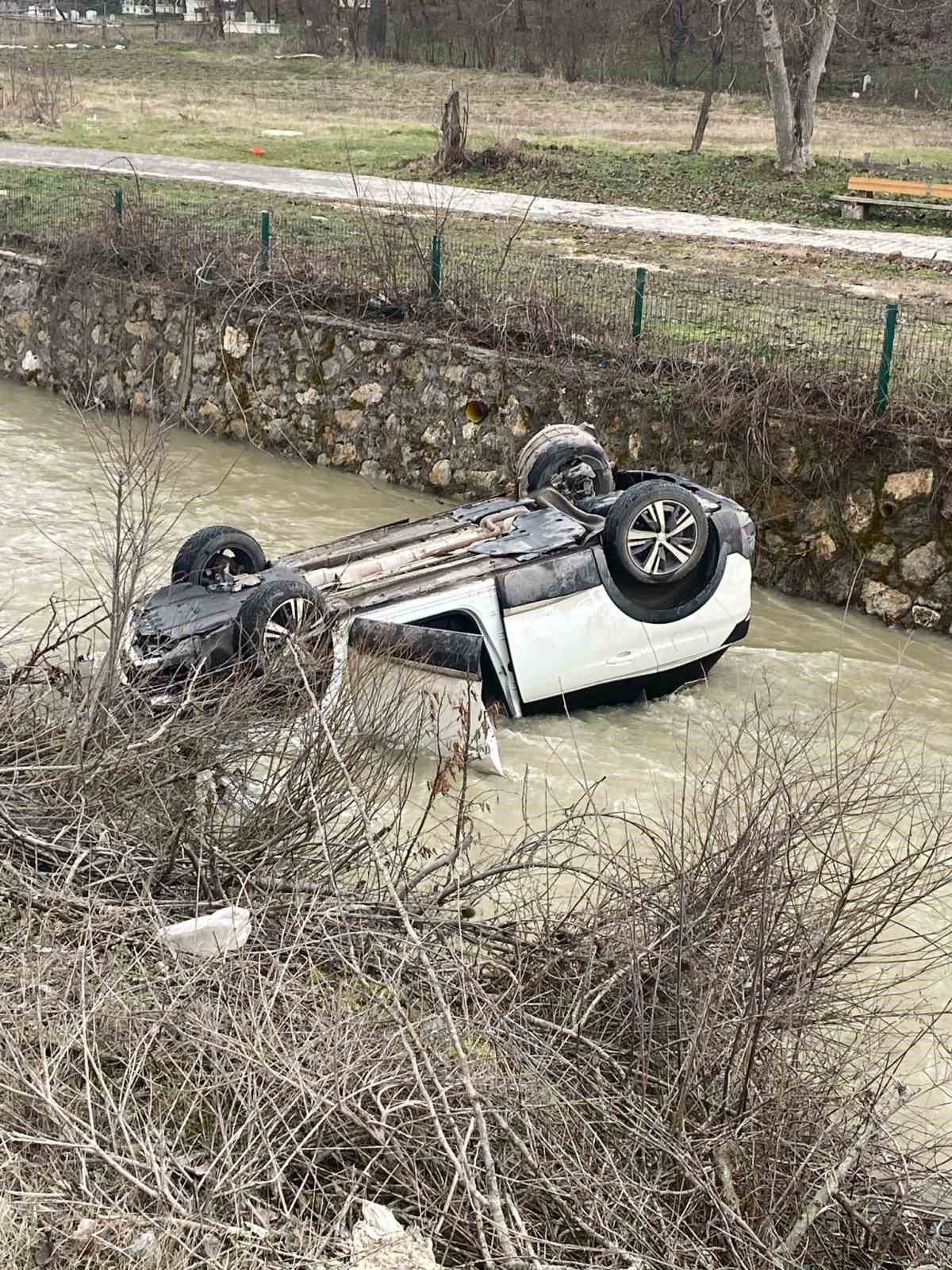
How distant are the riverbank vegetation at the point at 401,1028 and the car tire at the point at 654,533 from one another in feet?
11.0

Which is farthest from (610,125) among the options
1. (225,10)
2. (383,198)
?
(225,10)

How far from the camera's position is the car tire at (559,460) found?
38.1 ft

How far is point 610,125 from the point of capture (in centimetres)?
3591

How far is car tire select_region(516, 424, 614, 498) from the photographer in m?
11.6

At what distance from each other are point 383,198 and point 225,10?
50444 millimetres

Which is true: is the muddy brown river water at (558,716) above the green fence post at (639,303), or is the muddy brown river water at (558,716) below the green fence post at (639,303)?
below

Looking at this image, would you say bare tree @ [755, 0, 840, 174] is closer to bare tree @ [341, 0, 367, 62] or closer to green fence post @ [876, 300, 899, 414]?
green fence post @ [876, 300, 899, 414]

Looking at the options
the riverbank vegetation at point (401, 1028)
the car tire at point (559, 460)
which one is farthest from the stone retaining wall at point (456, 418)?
the riverbank vegetation at point (401, 1028)

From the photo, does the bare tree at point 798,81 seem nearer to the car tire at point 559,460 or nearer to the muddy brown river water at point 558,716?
the muddy brown river water at point 558,716

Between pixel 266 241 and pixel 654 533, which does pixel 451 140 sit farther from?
pixel 654 533

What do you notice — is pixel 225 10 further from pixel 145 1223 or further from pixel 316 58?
pixel 145 1223

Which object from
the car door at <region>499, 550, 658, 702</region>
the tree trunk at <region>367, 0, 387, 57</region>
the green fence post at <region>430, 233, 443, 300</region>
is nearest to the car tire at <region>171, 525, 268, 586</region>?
the car door at <region>499, 550, 658, 702</region>

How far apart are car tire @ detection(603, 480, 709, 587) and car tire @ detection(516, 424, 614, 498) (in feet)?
3.98

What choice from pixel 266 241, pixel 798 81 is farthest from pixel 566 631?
pixel 798 81
